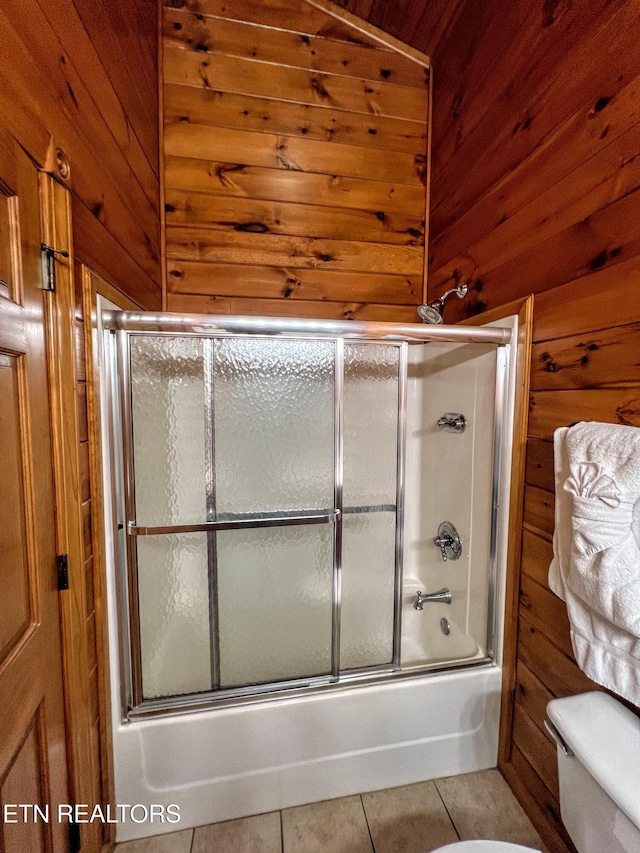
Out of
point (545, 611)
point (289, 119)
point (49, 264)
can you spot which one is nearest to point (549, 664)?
point (545, 611)

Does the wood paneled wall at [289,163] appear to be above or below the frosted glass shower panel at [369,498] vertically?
above

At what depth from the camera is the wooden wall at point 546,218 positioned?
88cm

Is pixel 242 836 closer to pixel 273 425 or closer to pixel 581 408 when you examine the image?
pixel 273 425

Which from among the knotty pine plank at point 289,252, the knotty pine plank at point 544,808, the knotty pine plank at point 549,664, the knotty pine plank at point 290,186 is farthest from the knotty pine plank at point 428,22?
the knotty pine plank at point 544,808

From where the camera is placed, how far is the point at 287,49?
1569 mm

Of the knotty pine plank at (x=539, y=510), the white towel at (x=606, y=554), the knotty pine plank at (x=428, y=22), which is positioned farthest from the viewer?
the knotty pine plank at (x=428, y=22)

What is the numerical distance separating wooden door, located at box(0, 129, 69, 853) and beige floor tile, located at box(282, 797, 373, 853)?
2.27 feet

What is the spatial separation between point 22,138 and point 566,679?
1928 mm

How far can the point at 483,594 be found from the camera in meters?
1.40

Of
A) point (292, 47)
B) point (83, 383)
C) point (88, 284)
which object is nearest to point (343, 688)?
point (83, 383)

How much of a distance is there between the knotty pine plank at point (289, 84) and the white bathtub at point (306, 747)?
244 centimetres

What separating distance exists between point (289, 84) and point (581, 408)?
1.80m

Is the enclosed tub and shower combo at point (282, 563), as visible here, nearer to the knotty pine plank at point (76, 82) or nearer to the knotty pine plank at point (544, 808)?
the knotty pine plank at point (544, 808)

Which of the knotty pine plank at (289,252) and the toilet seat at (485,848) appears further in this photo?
the knotty pine plank at (289,252)
